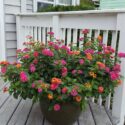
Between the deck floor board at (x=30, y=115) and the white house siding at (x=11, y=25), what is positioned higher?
the white house siding at (x=11, y=25)

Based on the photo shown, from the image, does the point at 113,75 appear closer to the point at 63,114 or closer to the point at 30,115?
the point at 63,114

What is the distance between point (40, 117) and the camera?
2098 mm

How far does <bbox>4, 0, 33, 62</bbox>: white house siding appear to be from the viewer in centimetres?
357

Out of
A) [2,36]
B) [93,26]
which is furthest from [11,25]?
[93,26]

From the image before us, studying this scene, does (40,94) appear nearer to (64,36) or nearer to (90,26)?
(90,26)

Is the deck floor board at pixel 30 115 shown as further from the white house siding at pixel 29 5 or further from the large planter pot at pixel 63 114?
the white house siding at pixel 29 5

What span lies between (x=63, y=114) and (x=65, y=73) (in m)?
0.39

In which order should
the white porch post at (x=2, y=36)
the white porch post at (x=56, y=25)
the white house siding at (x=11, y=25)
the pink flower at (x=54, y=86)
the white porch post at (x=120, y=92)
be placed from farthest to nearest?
the white house siding at (x=11, y=25) < the white porch post at (x=2, y=36) < the white porch post at (x=56, y=25) < the white porch post at (x=120, y=92) < the pink flower at (x=54, y=86)

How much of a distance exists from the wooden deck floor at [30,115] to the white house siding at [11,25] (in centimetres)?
149

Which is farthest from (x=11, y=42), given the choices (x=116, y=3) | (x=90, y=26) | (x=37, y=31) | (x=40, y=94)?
(x=116, y=3)

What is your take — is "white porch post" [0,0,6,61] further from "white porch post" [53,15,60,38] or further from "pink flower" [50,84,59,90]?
"pink flower" [50,84,59,90]

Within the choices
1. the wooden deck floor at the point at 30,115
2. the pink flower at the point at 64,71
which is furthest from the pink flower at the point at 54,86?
the wooden deck floor at the point at 30,115

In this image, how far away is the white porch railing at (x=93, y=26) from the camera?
1968 millimetres

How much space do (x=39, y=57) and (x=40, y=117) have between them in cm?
65
